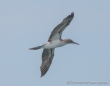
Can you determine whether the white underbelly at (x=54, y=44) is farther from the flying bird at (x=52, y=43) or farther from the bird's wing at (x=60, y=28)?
the bird's wing at (x=60, y=28)

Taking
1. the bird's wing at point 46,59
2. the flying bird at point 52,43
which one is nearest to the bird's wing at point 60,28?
the flying bird at point 52,43

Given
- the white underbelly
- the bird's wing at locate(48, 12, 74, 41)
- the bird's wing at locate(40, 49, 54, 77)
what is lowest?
the bird's wing at locate(40, 49, 54, 77)

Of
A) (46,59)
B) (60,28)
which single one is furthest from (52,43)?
(46,59)

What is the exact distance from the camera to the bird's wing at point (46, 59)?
37344mm

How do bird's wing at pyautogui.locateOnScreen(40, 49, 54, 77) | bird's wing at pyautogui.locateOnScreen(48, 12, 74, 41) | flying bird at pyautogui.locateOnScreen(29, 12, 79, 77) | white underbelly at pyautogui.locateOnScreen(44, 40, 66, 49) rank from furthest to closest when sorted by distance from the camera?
bird's wing at pyautogui.locateOnScreen(40, 49, 54, 77) < white underbelly at pyautogui.locateOnScreen(44, 40, 66, 49) < flying bird at pyautogui.locateOnScreen(29, 12, 79, 77) < bird's wing at pyautogui.locateOnScreen(48, 12, 74, 41)

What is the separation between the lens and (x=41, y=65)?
1479 inches

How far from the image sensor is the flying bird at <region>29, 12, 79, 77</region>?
35062 millimetres

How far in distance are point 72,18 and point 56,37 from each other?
6.21 ft

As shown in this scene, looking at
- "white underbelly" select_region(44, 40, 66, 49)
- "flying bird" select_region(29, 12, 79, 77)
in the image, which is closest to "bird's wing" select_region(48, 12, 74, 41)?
"flying bird" select_region(29, 12, 79, 77)

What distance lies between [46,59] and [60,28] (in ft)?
10.6

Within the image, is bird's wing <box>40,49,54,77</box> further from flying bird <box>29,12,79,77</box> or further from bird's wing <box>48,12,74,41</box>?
bird's wing <box>48,12,74,41</box>

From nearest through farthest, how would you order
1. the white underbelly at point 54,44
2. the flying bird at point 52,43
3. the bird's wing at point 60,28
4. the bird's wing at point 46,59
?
the bird's wing at point 60,28 → the flying bird at point 52,43 → the white underbelly at point 54,44 → the bird's wing at point 46,59

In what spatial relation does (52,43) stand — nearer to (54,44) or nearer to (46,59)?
(54,44)

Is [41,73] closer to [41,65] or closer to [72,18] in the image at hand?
[41,65]
